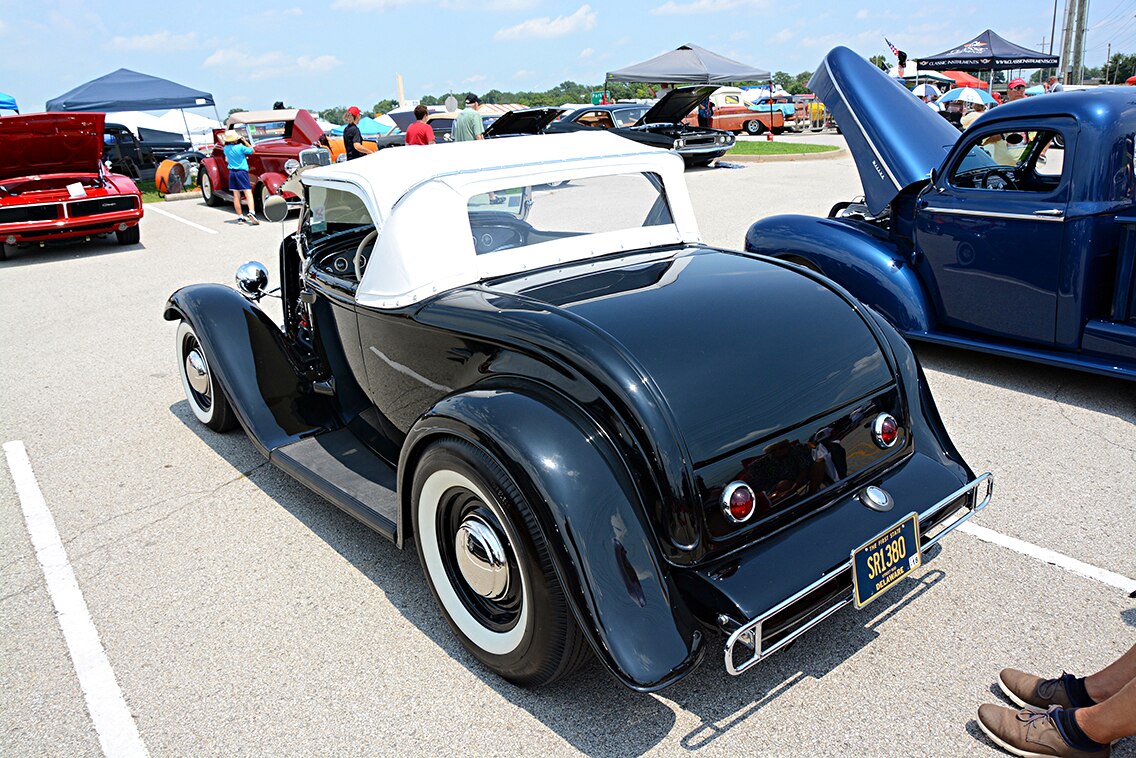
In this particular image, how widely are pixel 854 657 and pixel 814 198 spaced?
1156cm

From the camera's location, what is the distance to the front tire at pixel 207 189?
1509 cm

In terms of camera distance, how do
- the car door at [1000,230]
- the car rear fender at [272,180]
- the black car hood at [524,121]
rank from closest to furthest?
1. the car door at [1000,230]
2. the car rear fender at [272,180]
3. the black car hood at [524,121]

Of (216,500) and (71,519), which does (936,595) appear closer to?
(216,500)

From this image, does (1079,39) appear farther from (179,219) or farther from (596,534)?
(596,534)

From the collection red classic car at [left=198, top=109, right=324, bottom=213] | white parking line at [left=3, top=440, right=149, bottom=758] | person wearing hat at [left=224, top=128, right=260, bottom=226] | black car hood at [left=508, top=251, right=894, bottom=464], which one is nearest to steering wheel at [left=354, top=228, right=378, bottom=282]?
black car hood at [left=508, top=251, right=894, bottom=464]

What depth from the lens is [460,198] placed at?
3496 mm

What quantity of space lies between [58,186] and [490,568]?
10.7 m

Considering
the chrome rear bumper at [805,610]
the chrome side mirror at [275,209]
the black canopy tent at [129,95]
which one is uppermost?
the black canopy tent at [129,95]

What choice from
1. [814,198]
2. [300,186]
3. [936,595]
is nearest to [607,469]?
[936,595]

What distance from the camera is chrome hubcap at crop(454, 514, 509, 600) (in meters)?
2.72

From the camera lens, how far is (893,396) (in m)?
3.11

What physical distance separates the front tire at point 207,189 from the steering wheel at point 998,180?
13.3 meters

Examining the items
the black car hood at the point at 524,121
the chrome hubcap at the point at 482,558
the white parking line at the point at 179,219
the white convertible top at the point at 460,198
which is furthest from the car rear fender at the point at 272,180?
the chrome hubcap at the point at 482,558

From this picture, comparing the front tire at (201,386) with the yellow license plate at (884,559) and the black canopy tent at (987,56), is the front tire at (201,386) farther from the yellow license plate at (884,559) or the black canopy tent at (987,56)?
the black canopy tent at (987,56)
